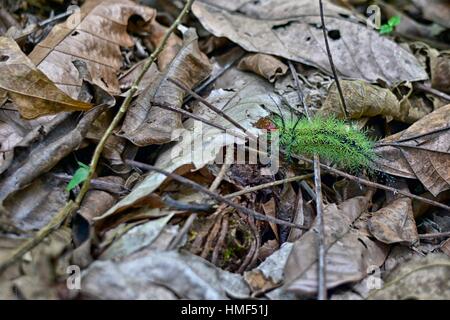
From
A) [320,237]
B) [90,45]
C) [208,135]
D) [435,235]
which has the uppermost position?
[90,45]

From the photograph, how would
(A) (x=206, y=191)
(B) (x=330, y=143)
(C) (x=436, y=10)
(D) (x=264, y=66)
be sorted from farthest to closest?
(C) (x=436, y=10)
(D) (x=264, y=66)
(B) (x=330, y=143)
(A) (x=206, y=191)

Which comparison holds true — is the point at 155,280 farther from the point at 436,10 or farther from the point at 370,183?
the point at 436,10

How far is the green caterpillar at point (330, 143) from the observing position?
232 cm

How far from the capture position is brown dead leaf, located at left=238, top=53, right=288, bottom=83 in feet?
9.30

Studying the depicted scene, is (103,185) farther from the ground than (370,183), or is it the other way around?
(103,185)

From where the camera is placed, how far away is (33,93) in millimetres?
2207

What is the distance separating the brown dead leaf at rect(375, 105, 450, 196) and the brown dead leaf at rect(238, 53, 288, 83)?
714 millimetres

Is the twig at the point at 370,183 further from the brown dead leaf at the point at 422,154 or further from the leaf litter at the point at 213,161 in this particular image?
the brown dead leaf at the point at 422,154

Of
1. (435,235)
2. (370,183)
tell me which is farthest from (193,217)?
(435,235)

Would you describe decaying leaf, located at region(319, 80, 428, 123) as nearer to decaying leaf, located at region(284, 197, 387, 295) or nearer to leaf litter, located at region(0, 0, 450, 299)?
leaf litter, located at region(0, 0, 450, 299)

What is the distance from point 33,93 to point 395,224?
1.70 meters

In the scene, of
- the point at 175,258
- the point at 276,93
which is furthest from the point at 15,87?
the point at 276,93

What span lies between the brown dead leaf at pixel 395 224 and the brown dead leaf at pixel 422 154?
18cm

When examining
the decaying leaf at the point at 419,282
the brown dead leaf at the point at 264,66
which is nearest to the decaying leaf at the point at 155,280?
the decaying leaf at the point at 419,282
